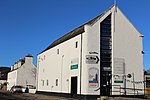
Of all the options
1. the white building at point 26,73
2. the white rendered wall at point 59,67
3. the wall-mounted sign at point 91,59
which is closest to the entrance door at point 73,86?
the white rendered wall at point 59,67

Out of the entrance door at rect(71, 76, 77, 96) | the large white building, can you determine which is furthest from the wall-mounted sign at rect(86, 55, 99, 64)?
the entrance door at rect(71, 76, 77, 96)

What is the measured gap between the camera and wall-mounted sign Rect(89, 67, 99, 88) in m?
32.8

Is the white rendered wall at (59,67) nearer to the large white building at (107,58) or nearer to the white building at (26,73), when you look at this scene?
the large white building at (107,58)

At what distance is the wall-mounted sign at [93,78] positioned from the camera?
3284 centimetres

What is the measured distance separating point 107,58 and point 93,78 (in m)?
3.41

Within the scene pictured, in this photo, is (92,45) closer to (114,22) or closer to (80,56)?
(80,56)

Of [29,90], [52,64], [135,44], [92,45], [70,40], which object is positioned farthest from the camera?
[29,90]

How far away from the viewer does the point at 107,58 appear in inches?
1362

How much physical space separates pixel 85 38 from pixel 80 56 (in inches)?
95.1

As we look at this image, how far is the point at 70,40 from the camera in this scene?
38781 millimetres

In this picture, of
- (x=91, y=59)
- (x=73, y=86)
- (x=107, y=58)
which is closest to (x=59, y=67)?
(x=73, y=86)

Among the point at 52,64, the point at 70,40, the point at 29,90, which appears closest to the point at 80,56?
the point at 70,40

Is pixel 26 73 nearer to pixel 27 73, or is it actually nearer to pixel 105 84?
pixel 27 73

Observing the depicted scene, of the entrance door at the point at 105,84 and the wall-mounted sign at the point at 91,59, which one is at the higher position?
the wall-mounted sign at the point at 91,59
